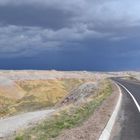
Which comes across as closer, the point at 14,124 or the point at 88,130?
the point at 88,130

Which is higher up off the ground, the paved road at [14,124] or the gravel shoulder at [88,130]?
the gravel shoulder at [88,130]

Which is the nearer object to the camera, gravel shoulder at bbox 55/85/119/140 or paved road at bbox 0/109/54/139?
gravel shoulder at bbox 55/85/119/140

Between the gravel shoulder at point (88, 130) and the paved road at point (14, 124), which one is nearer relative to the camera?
the gravel shoulder at point (88, 130)

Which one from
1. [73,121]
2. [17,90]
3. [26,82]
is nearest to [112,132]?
[73,121]

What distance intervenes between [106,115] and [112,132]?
19.8 feet

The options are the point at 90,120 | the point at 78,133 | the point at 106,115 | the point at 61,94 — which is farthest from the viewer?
the point at 61,94

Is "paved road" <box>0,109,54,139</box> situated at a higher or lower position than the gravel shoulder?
lower

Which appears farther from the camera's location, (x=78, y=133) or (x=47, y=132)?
(x=47, y=132)

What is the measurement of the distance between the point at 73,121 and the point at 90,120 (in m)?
0.82

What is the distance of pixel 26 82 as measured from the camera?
10319cm

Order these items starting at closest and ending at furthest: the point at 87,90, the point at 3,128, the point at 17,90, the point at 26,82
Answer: the point at 3,128 < the point at 87,90 < the point at 17,90 < the point at 26,82

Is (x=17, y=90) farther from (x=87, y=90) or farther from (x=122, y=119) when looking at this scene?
(x=122, y=119)

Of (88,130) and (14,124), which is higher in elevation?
(88,130)

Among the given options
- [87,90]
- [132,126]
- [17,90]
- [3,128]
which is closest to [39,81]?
[17,90]
